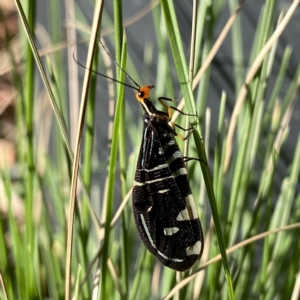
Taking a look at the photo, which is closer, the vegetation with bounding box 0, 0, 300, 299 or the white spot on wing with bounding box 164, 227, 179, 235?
the vegetation with bounding box 0, 0, 300, 299

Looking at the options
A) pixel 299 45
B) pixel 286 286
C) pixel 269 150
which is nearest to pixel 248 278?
pixel 286 286

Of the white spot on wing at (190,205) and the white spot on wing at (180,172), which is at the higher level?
Answer: the white spot on wing at (180,172)

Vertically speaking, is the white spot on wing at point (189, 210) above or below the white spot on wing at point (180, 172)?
below

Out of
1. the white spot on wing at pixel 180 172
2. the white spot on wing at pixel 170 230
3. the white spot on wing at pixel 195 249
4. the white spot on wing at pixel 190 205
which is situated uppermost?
the white spot on wing at pixel 180 172

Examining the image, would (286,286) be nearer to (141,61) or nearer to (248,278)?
(248,278)

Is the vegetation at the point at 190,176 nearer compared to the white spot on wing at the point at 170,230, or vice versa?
the vegetation at the point at 190,176

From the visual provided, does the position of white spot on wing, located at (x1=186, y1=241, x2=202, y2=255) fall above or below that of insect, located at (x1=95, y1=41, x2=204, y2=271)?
below

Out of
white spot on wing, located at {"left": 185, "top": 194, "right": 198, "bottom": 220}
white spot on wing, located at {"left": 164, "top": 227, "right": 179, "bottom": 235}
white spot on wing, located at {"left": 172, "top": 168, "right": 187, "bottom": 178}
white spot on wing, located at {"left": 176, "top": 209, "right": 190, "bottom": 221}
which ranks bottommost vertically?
white spot on wing, located at {"left": 164, "top": 227, "right": 179, "bottom": 235}

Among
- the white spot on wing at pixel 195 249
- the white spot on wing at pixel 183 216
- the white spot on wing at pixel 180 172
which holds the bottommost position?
the white spot on wing at pixel 195 249
